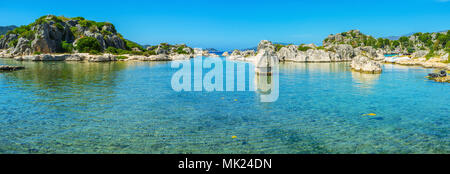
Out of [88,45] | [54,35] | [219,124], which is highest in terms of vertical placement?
[54,35]

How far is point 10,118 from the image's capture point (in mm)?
19875

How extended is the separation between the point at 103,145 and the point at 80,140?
177 centimetres

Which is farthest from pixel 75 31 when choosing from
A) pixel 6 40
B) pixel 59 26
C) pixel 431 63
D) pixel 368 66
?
pixel 431 63

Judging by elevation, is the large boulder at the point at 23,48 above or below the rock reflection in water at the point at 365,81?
above

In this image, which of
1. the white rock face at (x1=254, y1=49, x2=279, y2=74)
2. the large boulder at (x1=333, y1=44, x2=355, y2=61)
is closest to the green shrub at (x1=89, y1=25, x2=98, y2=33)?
the large boulder at (x1=333, y1=44, x2=355, y2=61)

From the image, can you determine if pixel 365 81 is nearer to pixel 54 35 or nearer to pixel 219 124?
pixel 219 124

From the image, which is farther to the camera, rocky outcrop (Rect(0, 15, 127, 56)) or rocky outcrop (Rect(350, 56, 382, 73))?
rocky outcrop (Rect(0, 15, 127, 56))

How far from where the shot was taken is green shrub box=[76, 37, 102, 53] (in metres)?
139

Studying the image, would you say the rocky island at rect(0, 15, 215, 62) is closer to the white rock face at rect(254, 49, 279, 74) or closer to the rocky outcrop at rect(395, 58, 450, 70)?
the white rock face at rect(254, 49, 279, 74)

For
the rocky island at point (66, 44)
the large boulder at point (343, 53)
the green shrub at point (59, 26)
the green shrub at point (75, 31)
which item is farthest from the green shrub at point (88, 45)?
the large boulder at point (343, 53)

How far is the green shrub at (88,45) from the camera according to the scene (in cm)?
13931

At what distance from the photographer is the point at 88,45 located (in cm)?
14238

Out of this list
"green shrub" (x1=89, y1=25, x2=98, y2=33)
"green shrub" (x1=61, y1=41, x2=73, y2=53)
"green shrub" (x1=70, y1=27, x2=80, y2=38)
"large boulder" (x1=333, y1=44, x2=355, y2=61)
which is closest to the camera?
"large boulder" (x1=333, y1=44, x2=355, y2=61)

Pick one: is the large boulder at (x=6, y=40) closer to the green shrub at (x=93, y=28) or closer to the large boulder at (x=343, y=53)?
the green shrub at (x=93, y=28)
